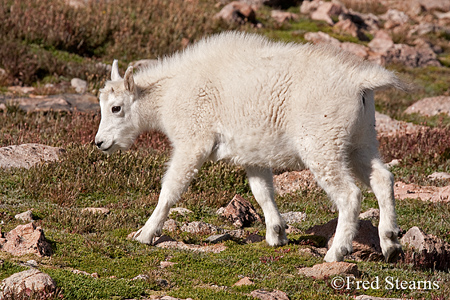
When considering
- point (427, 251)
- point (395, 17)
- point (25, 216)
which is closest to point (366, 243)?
point (427, 251)

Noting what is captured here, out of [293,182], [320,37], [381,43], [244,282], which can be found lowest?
[381,43]

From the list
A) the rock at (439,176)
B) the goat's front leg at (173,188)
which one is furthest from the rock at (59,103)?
the rock at (439,176)

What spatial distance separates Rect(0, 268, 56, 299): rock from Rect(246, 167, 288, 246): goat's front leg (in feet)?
11.0

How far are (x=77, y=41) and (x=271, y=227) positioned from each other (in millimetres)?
14799

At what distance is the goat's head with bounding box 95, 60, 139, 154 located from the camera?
8383mm

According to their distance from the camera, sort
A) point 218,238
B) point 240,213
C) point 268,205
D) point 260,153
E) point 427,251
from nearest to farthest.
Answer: point 260,153, point 427,251, point 268,205, point 218,238, point 240,213

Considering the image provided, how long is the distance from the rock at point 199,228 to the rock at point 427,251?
9.31ft

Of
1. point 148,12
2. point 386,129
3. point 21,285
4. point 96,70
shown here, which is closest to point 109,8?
point 148,12

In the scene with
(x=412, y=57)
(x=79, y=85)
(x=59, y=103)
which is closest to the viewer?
(x=59, y=103)

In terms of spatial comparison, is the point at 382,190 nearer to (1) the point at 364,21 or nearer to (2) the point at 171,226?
(2) the point at 171,226

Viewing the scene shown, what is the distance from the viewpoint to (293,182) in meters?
11.6

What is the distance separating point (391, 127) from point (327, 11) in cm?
1611

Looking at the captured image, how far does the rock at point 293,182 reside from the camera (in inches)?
449

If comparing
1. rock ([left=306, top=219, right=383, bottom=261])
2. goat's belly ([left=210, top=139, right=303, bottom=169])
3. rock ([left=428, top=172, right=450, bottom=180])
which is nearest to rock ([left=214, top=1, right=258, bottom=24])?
rock ([left=428, top=172, right=450, bottom=180])
